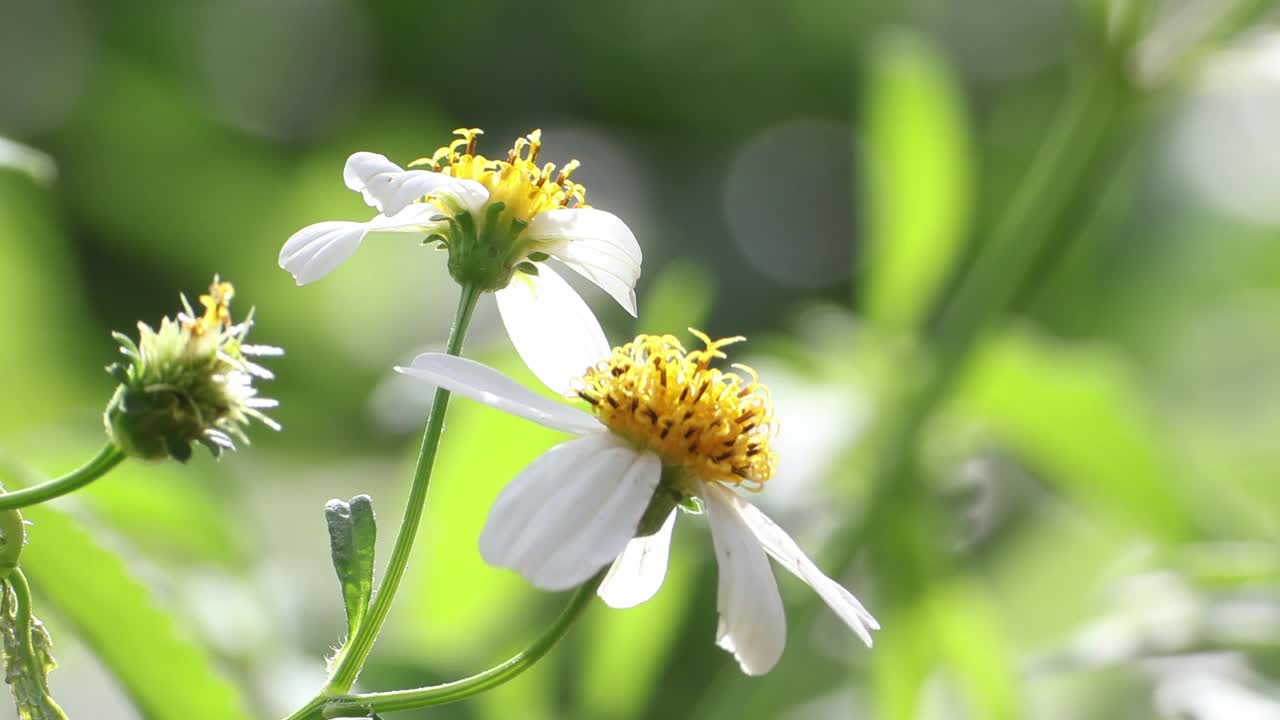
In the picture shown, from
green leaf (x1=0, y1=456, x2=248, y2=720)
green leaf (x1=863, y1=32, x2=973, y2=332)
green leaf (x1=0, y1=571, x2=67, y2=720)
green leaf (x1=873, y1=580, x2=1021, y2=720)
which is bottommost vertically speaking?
green leaf (x1=0, y1=571, x2=67, y2=720)

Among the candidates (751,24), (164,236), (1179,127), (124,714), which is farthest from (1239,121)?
(124,714)

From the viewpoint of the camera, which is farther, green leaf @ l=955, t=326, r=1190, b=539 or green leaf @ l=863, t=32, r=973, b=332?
green leaf @ l=863, t=32, r=973, b=332

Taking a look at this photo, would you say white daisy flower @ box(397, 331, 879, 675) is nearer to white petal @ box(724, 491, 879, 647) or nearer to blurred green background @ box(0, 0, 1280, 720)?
white petal @ box(724, 491, 879, 647)

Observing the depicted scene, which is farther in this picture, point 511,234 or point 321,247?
point 511,234

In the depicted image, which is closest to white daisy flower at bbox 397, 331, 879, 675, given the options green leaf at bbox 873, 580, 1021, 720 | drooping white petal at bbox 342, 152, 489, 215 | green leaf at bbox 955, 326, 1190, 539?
drooping white petal at bbox 342, 152, 489, 215

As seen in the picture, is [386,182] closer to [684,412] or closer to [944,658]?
[684,412]

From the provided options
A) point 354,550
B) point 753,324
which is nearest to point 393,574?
point 354,550
